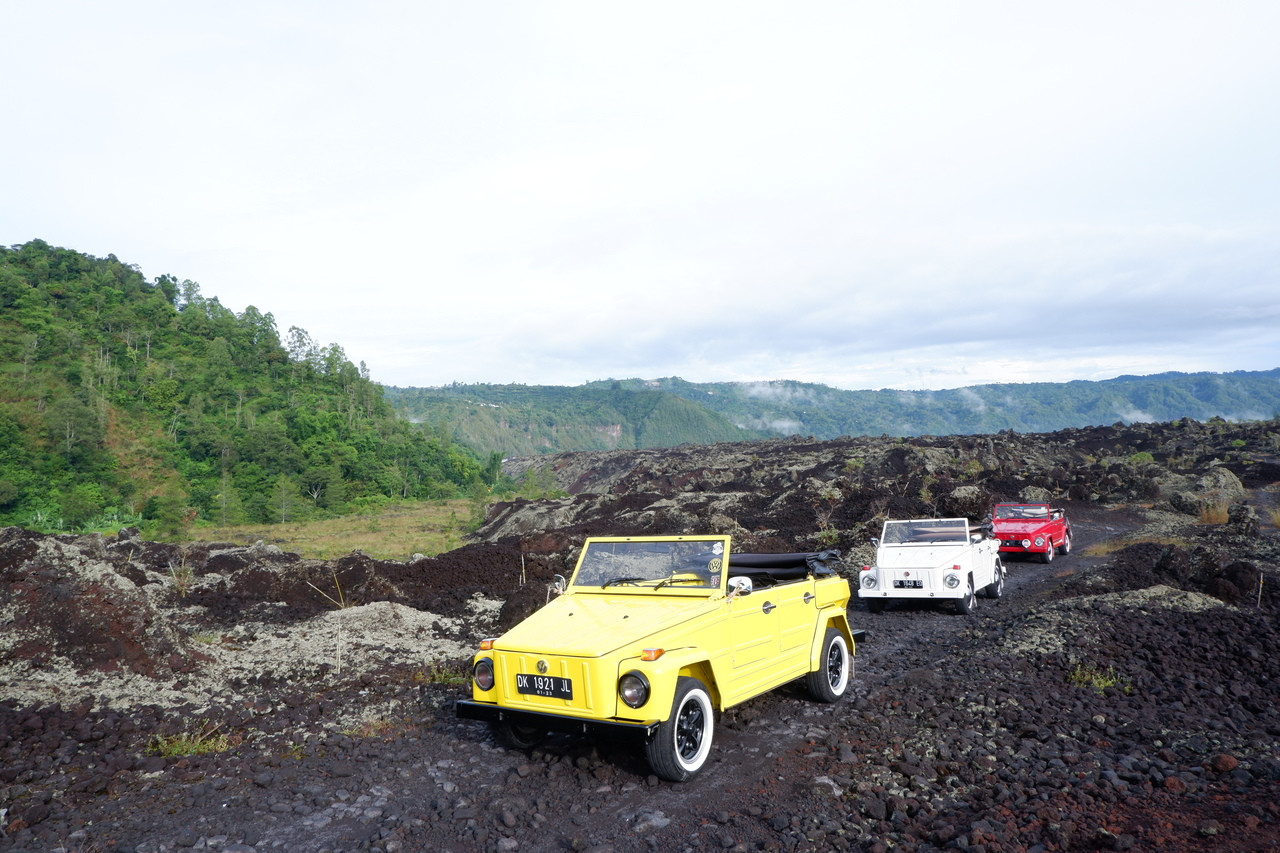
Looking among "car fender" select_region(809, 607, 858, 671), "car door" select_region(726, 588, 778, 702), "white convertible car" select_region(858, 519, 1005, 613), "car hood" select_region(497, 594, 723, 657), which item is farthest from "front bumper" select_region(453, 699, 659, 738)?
"white convertible car" select_region(858, 519, 1005, 613)

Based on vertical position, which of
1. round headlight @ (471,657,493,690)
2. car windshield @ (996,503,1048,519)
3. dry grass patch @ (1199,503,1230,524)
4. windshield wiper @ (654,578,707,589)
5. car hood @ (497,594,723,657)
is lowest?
dry grass patch @ (1199,503,1230,524)

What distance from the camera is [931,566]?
12500mm

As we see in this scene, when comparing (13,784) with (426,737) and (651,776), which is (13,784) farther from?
(651,776)

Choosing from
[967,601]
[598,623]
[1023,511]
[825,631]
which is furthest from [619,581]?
[1023,511]

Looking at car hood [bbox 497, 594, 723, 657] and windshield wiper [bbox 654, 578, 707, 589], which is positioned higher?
windshield wiper [bbox 654, 578, 707, 589]

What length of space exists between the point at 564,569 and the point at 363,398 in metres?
76.4

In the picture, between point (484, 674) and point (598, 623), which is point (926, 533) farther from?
point (484, 674)

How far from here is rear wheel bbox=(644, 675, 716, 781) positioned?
5.25 metres

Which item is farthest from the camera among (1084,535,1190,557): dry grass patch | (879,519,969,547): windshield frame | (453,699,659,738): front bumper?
(1084,535,1190,557): dry grass patch

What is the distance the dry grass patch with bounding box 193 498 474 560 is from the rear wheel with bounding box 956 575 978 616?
823 inches

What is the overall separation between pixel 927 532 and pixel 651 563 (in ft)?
29.0

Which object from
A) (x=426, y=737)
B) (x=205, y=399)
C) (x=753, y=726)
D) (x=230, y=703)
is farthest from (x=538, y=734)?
(x=205, y=399)

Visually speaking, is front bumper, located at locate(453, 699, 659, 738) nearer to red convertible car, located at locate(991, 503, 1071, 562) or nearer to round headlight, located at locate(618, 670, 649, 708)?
round headlight, located at locate(618, 670, 649, 708)

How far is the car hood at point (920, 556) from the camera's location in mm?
12602
